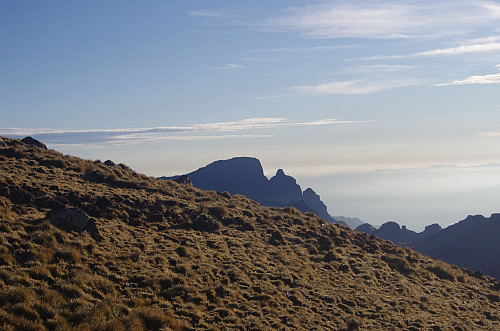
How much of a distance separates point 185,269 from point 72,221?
28.1 feet

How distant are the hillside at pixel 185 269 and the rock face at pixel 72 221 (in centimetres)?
40

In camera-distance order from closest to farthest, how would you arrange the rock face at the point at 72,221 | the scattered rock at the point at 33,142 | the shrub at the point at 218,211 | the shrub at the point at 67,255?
the shrub at the point at 67,255, the rock face at the point at 72,221, the shrub at the point at 218,211, the scattered rock at the point at 33,142

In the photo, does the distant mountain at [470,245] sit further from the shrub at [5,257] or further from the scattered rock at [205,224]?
the shrub at [5,257]

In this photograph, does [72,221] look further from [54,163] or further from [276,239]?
[54,163]

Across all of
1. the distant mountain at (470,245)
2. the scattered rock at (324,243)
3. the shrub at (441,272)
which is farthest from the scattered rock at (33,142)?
the distant mountain at (470,245)

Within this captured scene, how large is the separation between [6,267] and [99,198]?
15370 millimetres

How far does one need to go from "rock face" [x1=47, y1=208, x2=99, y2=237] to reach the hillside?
399 mm

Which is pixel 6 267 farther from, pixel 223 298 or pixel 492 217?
pixel 492 217

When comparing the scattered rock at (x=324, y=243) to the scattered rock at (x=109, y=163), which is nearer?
the scattered rock at (x=324, y=243)

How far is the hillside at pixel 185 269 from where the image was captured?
1745cm

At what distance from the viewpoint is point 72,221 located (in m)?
24.9

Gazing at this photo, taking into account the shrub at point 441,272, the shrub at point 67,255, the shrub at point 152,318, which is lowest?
the shrub at point 441,272

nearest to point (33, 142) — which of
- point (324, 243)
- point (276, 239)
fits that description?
point (276, 239)

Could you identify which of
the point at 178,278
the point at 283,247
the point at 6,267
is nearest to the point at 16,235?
the point at 6,267
